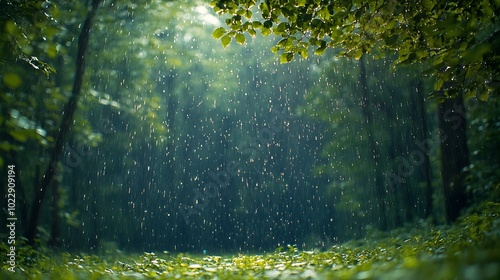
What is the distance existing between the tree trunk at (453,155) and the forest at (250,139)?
0.04m

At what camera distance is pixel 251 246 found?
36656 millimetres

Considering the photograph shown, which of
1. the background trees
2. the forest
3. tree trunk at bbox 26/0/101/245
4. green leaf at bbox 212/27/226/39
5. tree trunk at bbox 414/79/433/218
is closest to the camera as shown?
green leaf at bbox 212/27/226/39

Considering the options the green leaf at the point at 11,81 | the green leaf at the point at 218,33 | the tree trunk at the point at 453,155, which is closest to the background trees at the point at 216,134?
the green leaf at the point at 11,81

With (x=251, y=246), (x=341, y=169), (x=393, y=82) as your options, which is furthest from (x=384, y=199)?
(x=251, y=246)

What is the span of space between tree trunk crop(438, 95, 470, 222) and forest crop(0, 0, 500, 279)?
39 mm

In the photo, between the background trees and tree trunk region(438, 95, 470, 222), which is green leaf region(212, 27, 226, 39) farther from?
tree trunk region(438, 95, 470, 222)

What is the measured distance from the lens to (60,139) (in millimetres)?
11141

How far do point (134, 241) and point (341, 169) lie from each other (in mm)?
16600

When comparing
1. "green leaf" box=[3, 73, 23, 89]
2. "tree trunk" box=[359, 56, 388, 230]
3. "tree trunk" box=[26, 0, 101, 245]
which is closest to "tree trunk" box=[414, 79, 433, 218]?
"tree trunk" box=[359, 56, 388, 230]

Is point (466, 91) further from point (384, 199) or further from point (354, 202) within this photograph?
point (354, 202)

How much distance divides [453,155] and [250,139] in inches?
1020

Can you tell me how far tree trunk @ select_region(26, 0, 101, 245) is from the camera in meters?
10.8

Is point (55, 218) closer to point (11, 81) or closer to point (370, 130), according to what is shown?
point (370, 130)

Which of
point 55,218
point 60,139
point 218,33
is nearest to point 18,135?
point 218,33
